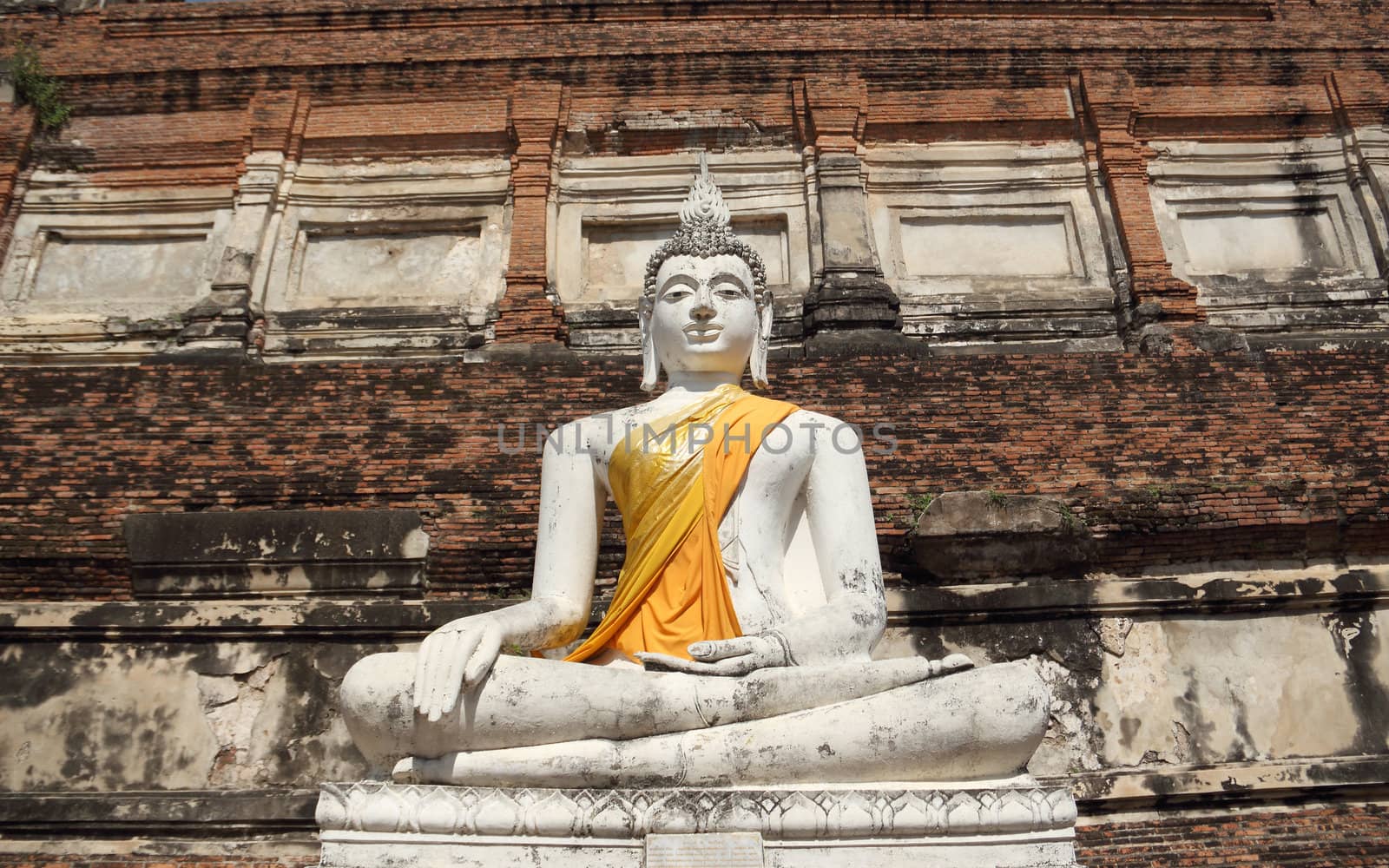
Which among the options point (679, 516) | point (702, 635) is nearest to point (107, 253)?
point (679, 516)

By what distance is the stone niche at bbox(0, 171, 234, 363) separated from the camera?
33.1 feet

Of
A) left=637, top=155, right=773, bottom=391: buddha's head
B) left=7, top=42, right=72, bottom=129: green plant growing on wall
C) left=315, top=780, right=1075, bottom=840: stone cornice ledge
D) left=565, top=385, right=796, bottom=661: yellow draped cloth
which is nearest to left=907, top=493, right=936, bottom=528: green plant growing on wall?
left=637, top=155, right=773, bottom=391: buddha's head

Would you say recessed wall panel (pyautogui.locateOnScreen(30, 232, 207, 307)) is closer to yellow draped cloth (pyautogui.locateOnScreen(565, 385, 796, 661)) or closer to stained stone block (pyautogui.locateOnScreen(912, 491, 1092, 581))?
stained stone block (pyautogui.locateOnScreen(912, 491, 1092, 581))

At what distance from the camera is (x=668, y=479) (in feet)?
12.0

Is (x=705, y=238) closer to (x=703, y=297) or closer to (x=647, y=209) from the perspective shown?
(x=703, y=297)

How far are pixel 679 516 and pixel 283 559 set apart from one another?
3412mm

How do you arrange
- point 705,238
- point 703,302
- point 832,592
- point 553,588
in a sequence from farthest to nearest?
point 705,238 < point 703,302 < point 553,588 < point 832,592

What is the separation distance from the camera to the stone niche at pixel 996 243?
971cm

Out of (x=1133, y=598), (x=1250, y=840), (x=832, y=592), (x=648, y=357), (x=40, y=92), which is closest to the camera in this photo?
(x=832, y=592)

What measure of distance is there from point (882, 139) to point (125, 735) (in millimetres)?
8328

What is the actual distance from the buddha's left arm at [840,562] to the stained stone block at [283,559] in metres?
3.14

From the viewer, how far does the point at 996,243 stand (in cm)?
1047

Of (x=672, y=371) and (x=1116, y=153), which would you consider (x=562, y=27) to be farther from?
(x=672, y=371)

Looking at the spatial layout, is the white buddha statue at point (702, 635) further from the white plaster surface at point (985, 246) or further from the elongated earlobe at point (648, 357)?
the white plaster surface at point (985, 246)
